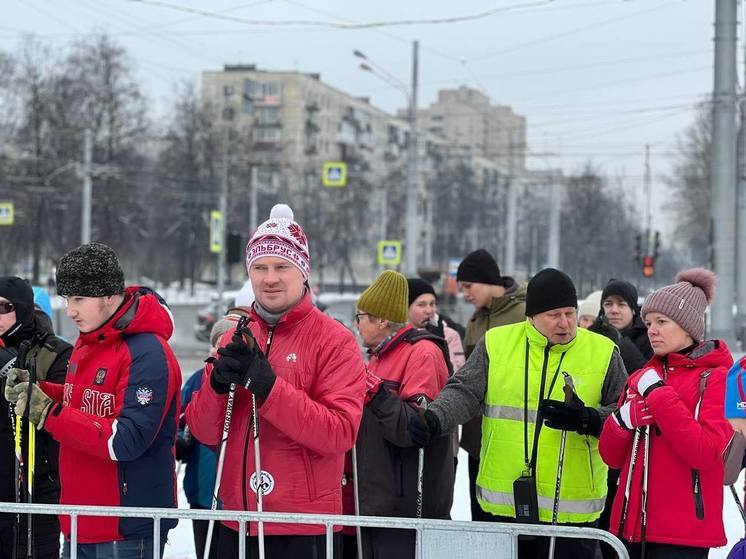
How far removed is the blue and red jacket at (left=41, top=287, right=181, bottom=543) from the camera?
3707mm

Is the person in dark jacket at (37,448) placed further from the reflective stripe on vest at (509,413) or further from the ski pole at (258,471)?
the reflective stripe on vest at (509,413)

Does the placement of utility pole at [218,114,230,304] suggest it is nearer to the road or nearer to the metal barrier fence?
the road

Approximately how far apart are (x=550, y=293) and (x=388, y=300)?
83cm

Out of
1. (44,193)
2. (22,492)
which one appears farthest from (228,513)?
(44,193)

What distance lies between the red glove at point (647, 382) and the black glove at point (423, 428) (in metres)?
0.87

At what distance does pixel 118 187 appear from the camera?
54656 millimetres

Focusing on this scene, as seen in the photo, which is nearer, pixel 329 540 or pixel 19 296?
pixel 329 540

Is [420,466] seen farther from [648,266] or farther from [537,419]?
[648,266]

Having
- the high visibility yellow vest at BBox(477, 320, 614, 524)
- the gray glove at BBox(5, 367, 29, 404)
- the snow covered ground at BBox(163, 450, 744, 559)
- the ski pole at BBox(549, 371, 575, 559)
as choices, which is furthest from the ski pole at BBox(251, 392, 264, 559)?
the snow covered ground at BBox(163, 450, 744, 559)

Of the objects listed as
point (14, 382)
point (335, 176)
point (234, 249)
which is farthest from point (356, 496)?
point (335, 176)

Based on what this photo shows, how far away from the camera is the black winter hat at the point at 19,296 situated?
4.55 meters

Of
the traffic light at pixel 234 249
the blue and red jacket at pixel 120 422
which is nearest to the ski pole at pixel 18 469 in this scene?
the blue and red jacket at pixel 120 422

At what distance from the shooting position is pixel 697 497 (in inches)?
158

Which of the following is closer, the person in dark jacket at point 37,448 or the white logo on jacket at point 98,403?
the white logo on jacket at point 98,403
